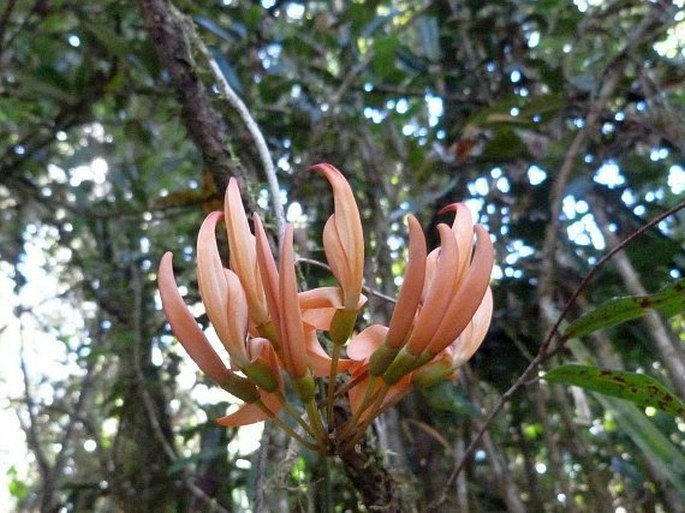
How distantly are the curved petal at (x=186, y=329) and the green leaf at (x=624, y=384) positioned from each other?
43 centimetres

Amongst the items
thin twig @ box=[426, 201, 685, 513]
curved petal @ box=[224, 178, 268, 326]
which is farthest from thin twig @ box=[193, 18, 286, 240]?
thin twig @ box=[426, 201, 685, 513]

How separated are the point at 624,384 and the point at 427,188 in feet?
3.23

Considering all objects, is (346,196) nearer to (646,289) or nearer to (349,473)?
(349,473)

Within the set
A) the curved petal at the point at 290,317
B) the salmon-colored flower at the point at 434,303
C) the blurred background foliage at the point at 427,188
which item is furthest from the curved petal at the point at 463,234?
the blurred background foliage at the point at 427,188

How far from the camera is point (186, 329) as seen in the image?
0.53m

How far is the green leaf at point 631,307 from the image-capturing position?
79 centimetres

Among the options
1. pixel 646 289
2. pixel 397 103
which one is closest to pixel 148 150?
pixel 397 103

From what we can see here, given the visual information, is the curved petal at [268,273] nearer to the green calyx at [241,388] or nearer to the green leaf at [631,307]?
the green calyx at [241,388]

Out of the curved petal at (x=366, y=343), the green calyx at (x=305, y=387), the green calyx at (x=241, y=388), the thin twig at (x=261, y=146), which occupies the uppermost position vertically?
the thin twig at (x=261, y=146)

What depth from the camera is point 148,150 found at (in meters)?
2.32

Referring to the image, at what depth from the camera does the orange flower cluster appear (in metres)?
0.53

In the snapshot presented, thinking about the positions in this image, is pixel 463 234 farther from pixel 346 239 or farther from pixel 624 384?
pixel 624 384

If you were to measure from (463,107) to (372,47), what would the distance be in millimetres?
277

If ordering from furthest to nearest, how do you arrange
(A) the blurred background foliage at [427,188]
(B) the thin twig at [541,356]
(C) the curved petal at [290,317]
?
1. (A) the blurred background foliage at [427,188]
2. (B) the thin twig at [541,356]
3. (C) the curved petal at [290,317]
